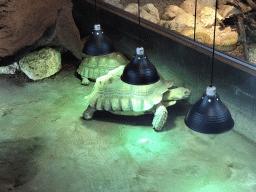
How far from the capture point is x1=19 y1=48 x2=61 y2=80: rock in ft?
21.2

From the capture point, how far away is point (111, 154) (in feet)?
13.7

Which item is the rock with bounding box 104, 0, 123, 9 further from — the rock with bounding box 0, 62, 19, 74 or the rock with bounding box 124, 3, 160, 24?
the rock with bounding box 0, 62, 19, 74

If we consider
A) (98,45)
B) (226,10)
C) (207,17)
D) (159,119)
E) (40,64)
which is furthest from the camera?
(40,64)

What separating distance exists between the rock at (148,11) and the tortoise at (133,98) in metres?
1.68

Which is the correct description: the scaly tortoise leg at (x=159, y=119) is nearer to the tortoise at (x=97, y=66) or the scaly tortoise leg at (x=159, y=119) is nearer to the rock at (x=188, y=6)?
the tortoise at (x=97, y=66)

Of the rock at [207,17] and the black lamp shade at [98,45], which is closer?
the black lamp shade at [98,45]

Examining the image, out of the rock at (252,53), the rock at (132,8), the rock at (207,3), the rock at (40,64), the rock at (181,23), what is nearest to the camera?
the rock at (252,53)

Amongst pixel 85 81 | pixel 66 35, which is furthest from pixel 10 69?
pixel 85 81

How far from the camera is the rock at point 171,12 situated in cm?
617

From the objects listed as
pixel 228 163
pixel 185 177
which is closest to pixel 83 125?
pixel 185 177

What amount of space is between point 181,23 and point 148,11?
1.01m

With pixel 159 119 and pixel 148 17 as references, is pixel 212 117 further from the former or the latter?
pixel 148 17

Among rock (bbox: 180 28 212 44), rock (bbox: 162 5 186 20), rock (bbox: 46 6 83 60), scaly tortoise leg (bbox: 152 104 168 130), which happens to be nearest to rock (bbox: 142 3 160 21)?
rock (bbox: 162 5 186 20)

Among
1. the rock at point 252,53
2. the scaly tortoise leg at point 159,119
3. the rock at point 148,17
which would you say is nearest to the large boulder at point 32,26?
the rock at point 148,17
